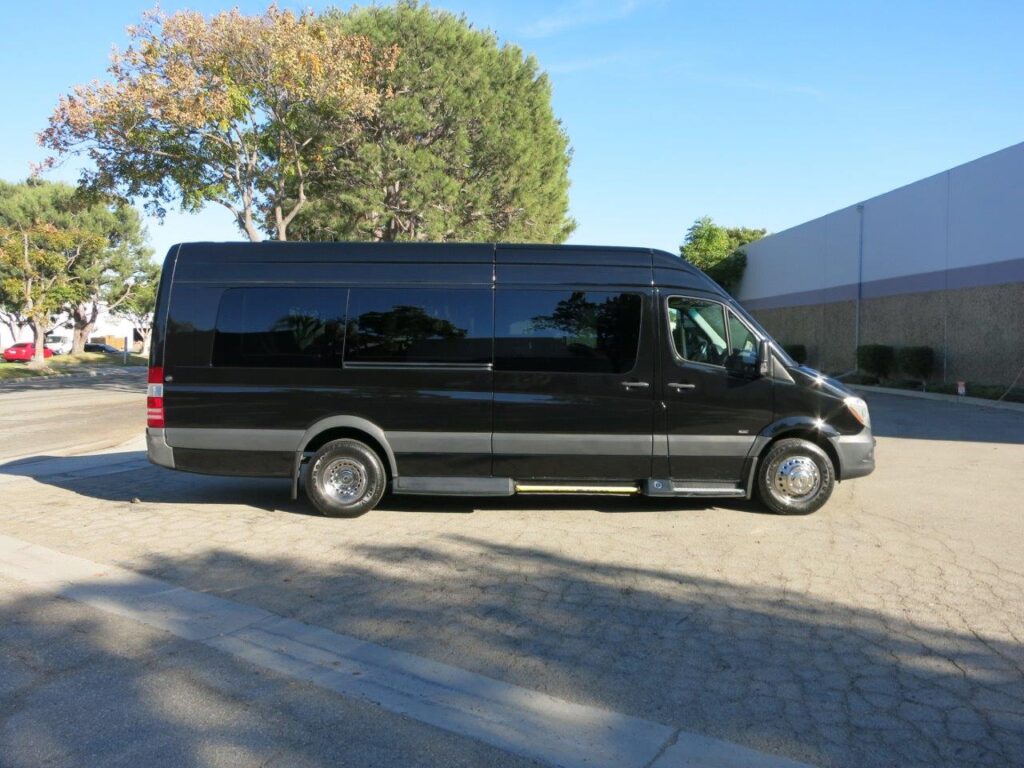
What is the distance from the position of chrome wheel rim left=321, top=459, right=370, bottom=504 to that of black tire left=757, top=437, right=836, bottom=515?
383 centimetres

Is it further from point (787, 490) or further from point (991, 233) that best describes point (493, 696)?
point (991, 233)

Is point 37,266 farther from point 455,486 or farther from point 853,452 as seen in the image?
point 853,452

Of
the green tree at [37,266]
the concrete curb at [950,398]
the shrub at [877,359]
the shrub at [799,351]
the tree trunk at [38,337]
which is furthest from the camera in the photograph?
the tree trunk at [38,337]

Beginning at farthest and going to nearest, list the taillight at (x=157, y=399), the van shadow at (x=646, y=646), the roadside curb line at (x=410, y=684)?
the taillight at (x=157, y=399) → the van shadow at (x=646, y=646) → the roadside curb line at (x=410, y=684)

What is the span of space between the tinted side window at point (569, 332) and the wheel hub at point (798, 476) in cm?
177

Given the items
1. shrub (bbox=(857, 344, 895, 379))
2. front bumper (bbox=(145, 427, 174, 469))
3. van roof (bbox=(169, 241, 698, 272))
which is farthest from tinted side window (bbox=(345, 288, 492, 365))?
shrub (bbox=(857, 344, 895, 379))

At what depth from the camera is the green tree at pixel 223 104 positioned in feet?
58.6

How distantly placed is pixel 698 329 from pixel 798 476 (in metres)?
1.69

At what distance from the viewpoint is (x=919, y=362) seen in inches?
966

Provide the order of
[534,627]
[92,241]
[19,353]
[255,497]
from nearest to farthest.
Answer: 1. [534,627]
2. [255,497]
3. [92,241]
4. [19,353]

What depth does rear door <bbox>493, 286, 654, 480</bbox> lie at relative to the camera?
24.8 ft

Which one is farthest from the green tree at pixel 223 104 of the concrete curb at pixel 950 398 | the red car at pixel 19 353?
the red car at pixel 19 353

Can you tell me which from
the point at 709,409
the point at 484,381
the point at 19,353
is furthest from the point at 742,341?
the point at 19,353

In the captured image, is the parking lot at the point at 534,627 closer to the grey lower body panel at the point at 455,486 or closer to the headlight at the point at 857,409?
the grey lower body panel at the point at 455,486
